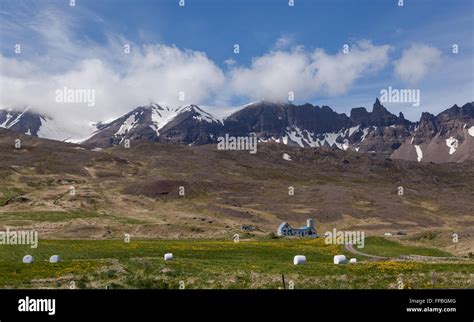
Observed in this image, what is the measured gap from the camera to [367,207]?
175 m

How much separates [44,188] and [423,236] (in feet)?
466
